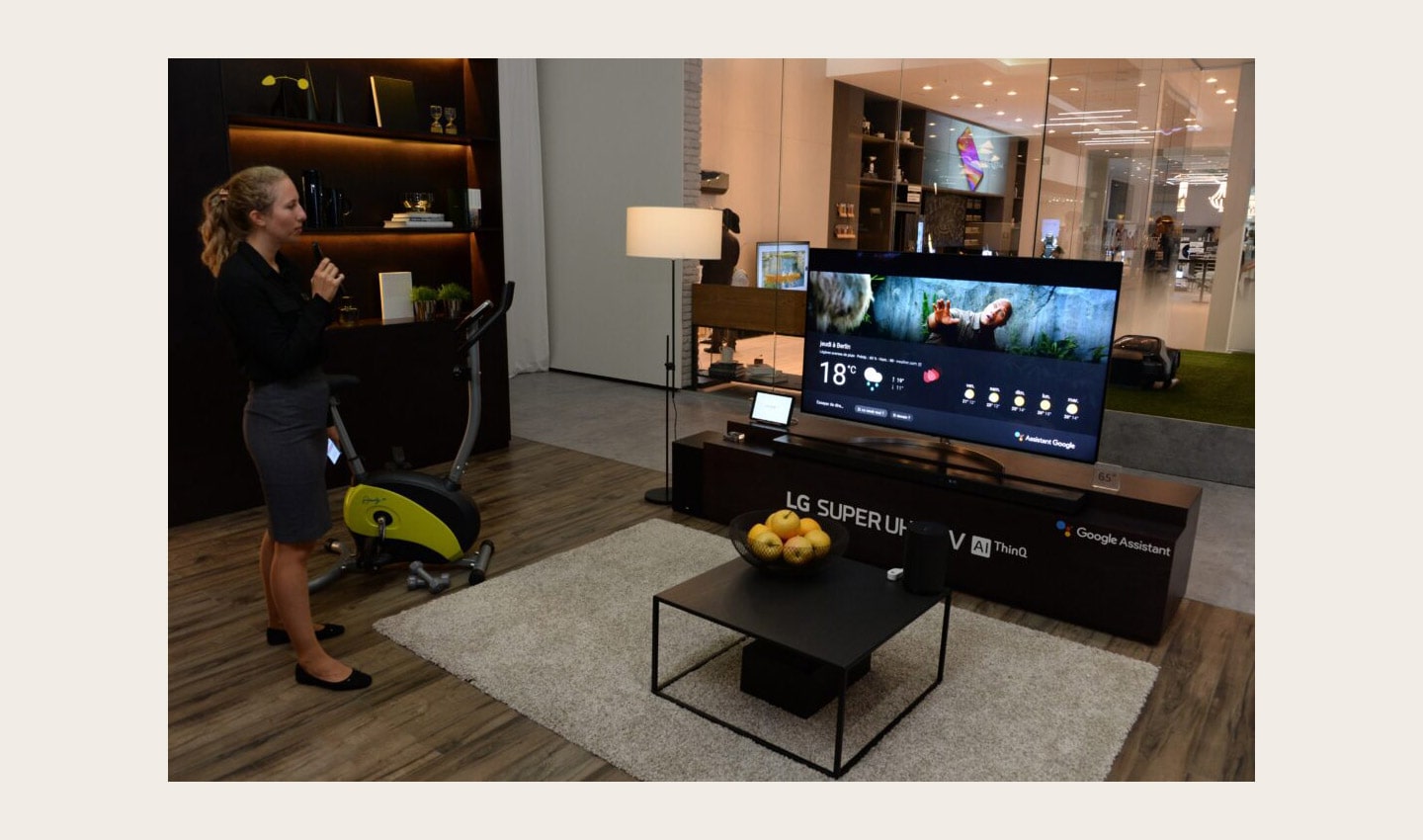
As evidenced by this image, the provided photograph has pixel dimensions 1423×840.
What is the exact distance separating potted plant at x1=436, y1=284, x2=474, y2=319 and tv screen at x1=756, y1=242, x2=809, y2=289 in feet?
8.07

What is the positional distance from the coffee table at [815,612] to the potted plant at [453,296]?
298 cm

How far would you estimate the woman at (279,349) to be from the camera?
2373 millimetres

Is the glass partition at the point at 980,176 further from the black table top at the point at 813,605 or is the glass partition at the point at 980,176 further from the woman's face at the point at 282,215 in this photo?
the woman's face at the point at 282,215

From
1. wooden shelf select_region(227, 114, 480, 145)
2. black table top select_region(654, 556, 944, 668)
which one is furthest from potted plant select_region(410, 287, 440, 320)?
black table top select_region(654, 556, 944, 668)

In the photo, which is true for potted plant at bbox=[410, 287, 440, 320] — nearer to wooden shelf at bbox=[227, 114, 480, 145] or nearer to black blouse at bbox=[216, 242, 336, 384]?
wooden shelf at bbox=[227, 114, 480, 145]

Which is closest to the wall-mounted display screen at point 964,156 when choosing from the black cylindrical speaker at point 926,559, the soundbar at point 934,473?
the soundbar at point 934,473

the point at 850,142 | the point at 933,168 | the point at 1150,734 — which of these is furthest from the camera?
the point at 850,142

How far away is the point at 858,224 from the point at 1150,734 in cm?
447

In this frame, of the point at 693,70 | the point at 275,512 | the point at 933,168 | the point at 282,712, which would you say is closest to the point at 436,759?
the point at 282,712

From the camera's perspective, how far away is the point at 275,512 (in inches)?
98.3

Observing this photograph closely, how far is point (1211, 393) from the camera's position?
4879 mm

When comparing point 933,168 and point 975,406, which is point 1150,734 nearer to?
point 975,406

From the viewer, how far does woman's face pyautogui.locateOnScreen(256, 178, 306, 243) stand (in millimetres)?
2416

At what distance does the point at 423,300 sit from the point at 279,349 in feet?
8.75
